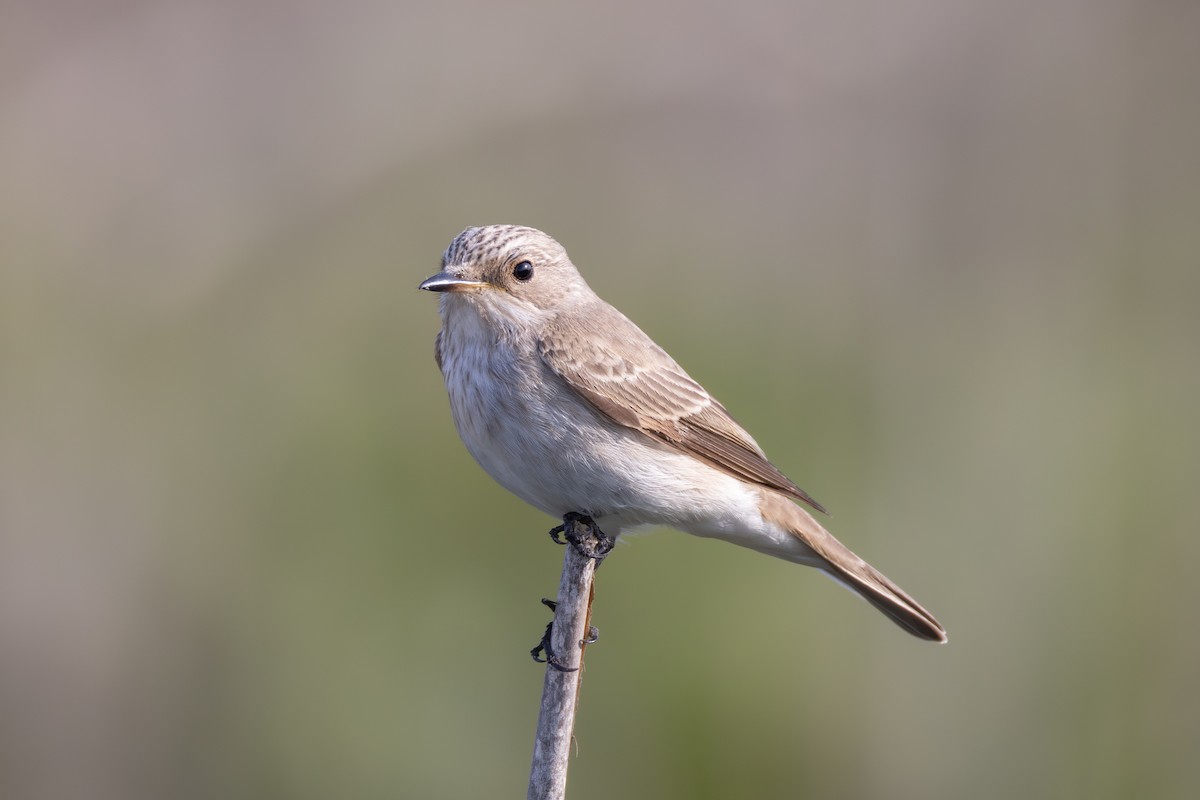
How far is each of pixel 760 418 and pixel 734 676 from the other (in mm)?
1160

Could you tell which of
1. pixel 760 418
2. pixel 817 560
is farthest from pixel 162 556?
pixel 817 560

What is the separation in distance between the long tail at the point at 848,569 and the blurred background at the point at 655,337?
1168 millimetres

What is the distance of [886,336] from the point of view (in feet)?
19.7

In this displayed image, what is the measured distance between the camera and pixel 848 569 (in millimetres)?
3836

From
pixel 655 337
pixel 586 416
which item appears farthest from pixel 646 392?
pixel 655 337

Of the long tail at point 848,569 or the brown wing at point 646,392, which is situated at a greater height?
the brown wing at point 646,392

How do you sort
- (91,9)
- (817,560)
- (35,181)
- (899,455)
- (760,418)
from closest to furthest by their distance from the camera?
(817,560) → (760,418) → (899,455) → (35,181) → (91,9)

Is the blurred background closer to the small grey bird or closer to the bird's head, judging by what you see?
the small grey bird

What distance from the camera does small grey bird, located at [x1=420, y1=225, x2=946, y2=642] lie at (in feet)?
10.7

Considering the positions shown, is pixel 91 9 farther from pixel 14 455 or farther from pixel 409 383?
pixel 409 383

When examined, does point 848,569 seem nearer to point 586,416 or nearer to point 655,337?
point 586,416

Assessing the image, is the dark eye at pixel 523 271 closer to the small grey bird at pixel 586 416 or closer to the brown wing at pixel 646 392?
the small grey bird at pixel 586 416

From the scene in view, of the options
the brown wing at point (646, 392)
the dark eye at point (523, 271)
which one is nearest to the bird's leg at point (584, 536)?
the brown wing at point (646, 392)

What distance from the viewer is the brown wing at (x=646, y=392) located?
3344 mm
